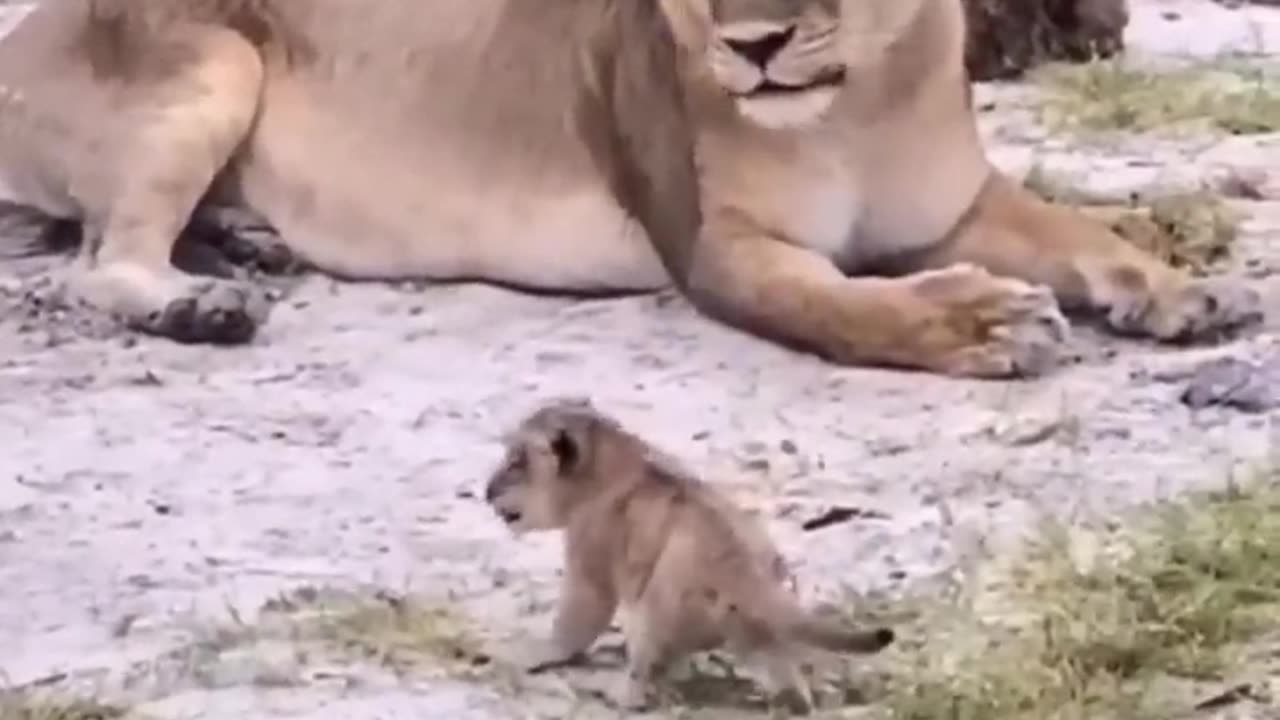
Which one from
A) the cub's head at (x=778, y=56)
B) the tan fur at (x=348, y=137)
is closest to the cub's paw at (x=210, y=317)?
the tan fur at (x=348, y=137)

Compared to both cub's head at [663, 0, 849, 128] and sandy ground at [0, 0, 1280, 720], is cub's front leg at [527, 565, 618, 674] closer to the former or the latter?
sandy ground at [0, 0, 1280, 720]

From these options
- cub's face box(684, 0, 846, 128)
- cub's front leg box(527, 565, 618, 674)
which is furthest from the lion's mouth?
cub's front leg box(527, 565, 618, 674)

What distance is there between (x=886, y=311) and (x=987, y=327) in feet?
0.38

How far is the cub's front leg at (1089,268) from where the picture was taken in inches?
120

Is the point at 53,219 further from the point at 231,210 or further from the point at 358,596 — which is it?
the point at 358,596

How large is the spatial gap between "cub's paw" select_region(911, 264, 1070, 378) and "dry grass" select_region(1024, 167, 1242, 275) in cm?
46

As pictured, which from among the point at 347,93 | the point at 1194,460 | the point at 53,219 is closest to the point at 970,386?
the point at 1194,460

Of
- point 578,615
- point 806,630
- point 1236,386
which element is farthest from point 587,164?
point 806,630

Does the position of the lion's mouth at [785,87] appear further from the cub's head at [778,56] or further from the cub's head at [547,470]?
the cub's head at [547,470]

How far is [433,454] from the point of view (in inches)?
108

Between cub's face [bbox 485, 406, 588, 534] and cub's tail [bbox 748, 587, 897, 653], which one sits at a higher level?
cub's tail [bbox 748, 587, 897, 653]

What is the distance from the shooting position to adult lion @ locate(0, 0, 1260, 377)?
2.96 metres

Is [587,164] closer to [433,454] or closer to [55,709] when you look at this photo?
[433,454]

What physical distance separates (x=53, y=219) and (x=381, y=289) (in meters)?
0.60
